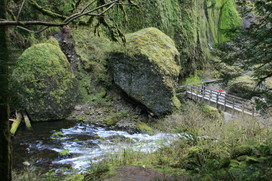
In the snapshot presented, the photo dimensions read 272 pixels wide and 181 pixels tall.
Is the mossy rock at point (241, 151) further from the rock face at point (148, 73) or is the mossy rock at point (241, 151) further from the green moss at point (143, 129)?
the rock face at point (148, 73)

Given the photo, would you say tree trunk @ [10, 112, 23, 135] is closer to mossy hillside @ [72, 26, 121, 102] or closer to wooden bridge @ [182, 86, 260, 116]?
mossy hillside @ [72, 26, 121, 102]

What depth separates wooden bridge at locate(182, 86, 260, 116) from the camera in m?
13.9

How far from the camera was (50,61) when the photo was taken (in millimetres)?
14906

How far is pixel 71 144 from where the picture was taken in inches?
428

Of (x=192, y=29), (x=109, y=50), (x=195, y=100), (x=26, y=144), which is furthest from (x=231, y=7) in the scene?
(x=26, y=144)

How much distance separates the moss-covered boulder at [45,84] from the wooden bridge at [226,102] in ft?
32.7

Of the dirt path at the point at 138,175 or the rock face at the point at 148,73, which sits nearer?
the dirt path at the point at 138,175

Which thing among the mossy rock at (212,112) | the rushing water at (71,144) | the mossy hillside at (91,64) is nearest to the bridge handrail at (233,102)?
the mossy rock at (212,112)

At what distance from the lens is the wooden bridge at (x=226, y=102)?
45.6ft

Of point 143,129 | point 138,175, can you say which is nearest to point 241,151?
point 138,175

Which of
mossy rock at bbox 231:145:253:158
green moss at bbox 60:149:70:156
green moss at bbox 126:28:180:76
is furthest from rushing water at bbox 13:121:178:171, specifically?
green moss at bbox 126:28:180:76

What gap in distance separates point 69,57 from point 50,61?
186 inches

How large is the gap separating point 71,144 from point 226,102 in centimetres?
1115

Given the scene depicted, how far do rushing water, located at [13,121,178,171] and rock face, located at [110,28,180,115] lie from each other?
3760 millimetres
